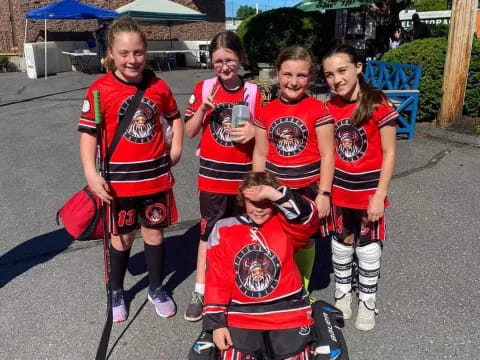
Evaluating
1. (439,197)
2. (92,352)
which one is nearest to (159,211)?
(92,352)

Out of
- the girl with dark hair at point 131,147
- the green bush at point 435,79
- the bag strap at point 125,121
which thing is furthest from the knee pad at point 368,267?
the green bush at point 435,79

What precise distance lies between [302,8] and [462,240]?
1026 cm

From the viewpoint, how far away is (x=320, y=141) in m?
2.40

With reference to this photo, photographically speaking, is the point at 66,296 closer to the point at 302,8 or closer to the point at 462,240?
the point at 462,240

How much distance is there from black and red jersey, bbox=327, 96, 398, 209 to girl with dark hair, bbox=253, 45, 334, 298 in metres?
0.14

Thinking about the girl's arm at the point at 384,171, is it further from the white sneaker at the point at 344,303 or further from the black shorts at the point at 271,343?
the black shorts at the point at 271,343

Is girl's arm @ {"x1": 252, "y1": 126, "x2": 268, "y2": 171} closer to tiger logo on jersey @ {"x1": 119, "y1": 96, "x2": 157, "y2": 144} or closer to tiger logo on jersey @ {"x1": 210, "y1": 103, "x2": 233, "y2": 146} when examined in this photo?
tiger logo on jersey @ {"x1": 210, "y1": 103, "x2": 233, "y2": 146}

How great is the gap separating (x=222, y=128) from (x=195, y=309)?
1.13 m

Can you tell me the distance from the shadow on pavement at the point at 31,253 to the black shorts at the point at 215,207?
158 cm

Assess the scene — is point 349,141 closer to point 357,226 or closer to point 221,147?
point 357,226

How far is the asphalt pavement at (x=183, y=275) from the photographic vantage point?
8.61ft

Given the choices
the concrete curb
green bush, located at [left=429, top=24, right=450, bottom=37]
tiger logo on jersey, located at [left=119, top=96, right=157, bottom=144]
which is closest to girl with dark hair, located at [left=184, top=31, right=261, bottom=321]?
tiger logo on jersey, located at [left=119, top=96, right=157, bottom=144]

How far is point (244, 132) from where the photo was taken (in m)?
2.48

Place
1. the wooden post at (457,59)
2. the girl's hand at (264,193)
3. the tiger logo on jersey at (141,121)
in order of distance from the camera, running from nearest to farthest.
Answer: the girl's hand at (264,193) → the tiger logo on jersey at (141,121) → the wooden post at (457,59)
